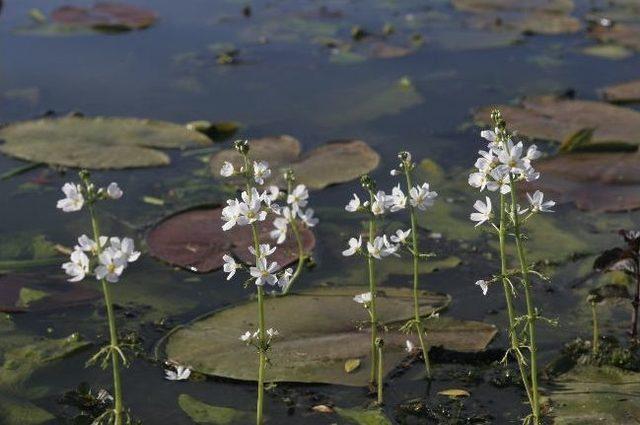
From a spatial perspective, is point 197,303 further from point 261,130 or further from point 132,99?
point 132,99

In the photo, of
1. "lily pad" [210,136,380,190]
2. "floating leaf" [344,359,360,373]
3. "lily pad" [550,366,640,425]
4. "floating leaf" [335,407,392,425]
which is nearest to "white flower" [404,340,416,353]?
"floating leaf" [344,359,360,373]

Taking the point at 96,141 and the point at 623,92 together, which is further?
the point at 623,92

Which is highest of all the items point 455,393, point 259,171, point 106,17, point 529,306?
point 259,171

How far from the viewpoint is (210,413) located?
10.1 ft

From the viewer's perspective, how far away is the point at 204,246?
4.09 metres

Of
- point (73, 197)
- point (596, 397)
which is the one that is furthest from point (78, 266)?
point (596, 397)

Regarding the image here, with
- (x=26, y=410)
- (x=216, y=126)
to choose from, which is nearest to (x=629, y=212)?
(x=216, y=126)

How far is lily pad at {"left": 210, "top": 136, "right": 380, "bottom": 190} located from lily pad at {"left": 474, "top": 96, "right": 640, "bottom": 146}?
0.91m

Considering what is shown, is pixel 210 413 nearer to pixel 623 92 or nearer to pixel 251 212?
pixel 251 212

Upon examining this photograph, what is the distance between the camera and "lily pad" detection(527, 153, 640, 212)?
15.0ft

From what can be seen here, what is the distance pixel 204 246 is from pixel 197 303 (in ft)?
1.22

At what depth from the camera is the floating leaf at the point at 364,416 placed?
302cm

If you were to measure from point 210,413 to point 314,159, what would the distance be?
212 cm

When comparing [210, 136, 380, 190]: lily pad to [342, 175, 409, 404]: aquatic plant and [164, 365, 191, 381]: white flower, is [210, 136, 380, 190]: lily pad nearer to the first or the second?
[164, 365, 191, 381]: white flower
